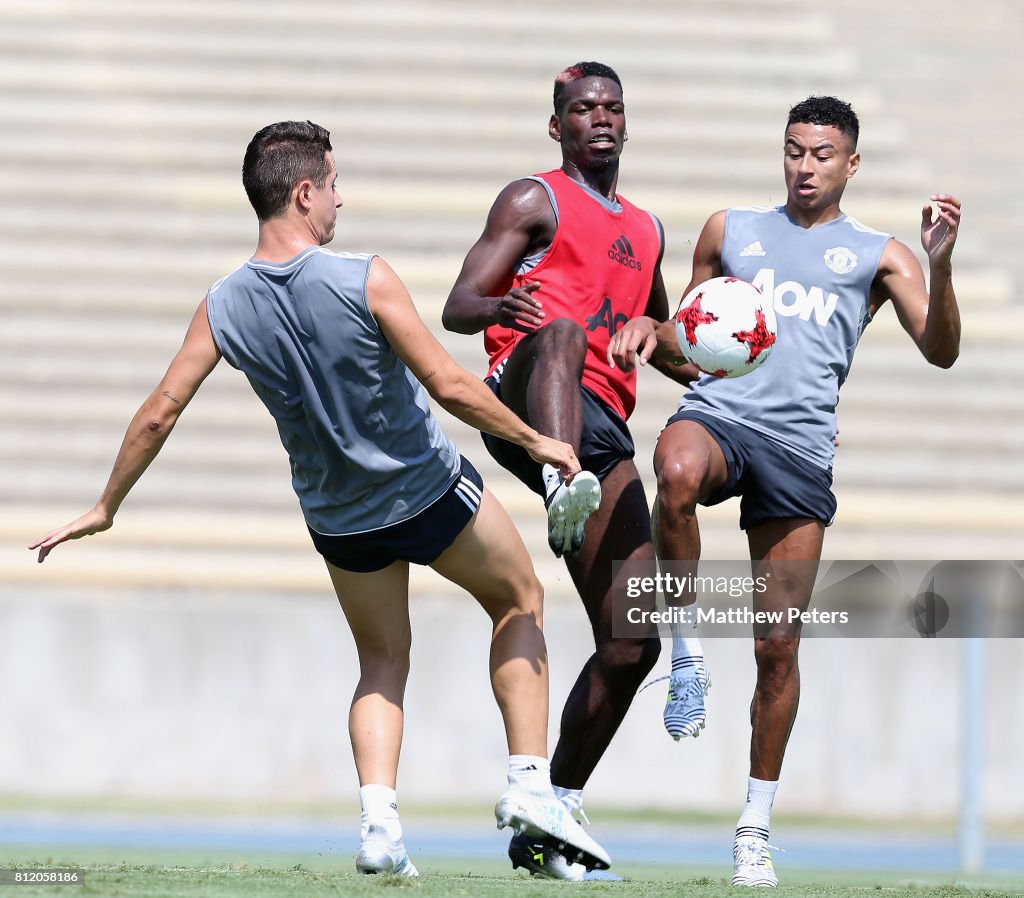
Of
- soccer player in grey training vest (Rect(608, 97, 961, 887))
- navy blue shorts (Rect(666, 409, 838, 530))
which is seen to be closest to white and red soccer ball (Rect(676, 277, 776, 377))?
soccer player in grey training vest (Rect(608, 97, 961, 887))

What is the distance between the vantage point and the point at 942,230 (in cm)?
496

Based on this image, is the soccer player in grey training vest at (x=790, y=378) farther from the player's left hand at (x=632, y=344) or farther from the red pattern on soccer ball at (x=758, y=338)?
the red pattern on soccer ball at (x=758, y=338)

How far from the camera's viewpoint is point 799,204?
547 centimetres

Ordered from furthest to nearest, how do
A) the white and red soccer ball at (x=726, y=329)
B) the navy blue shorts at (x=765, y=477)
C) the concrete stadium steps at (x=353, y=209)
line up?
the concrete stadium steps at (x=353, y=209)
the navy blue shorts at (x=765, y=477)
the white and red soccer ball at (x=726, y=329)

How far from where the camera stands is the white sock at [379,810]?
4.31 metres

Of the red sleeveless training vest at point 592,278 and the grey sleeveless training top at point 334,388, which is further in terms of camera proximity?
the red sleeveless training vest at point 592,278

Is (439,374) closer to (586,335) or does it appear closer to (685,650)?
(586,335)

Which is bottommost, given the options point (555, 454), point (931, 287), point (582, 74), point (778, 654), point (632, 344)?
point (778, 654)

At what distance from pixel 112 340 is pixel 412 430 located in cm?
819

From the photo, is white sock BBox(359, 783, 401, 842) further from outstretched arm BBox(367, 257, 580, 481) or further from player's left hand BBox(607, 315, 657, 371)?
player's left hand BBox(607, 315, 657, 371)

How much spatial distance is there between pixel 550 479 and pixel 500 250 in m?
0.90

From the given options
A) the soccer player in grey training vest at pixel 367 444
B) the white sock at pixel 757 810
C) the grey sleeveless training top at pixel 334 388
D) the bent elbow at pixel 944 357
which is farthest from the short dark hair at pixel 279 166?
the white sock at pixel 757 810

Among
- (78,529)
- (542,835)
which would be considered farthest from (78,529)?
(542,835)

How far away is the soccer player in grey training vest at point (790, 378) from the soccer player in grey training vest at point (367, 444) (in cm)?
78
